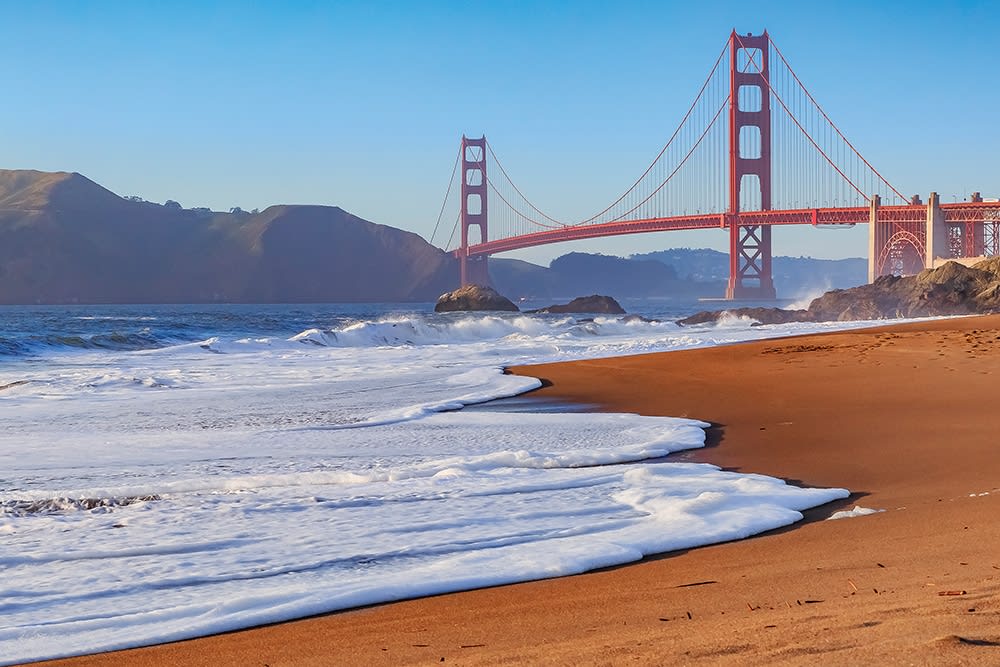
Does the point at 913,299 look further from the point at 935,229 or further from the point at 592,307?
the point at 592,307

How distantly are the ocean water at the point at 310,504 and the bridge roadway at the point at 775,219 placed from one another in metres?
34.9

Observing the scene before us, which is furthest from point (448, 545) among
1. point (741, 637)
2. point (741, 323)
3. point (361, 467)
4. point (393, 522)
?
point (741, 323)

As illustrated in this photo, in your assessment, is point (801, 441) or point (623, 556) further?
point (801, 441)

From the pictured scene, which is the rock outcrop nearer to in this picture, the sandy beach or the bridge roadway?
the bridge roadway

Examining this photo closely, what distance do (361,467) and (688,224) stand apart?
4338 centimetres

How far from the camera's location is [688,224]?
156 ft

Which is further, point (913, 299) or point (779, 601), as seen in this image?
point (913, 299)

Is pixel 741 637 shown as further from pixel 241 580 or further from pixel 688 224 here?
pixel 688 224

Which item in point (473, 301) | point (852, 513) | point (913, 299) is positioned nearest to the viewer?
point (852, 513)

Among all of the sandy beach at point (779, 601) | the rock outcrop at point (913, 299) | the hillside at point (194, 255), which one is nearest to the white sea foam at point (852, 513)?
the sandy beach at point (779, 601)

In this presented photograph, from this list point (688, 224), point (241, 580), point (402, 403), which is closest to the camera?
point (241, 580)

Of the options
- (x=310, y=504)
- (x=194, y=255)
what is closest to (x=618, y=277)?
(x=194, y=255)

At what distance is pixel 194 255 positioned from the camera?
93.1m

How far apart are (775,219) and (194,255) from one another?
5984cm
